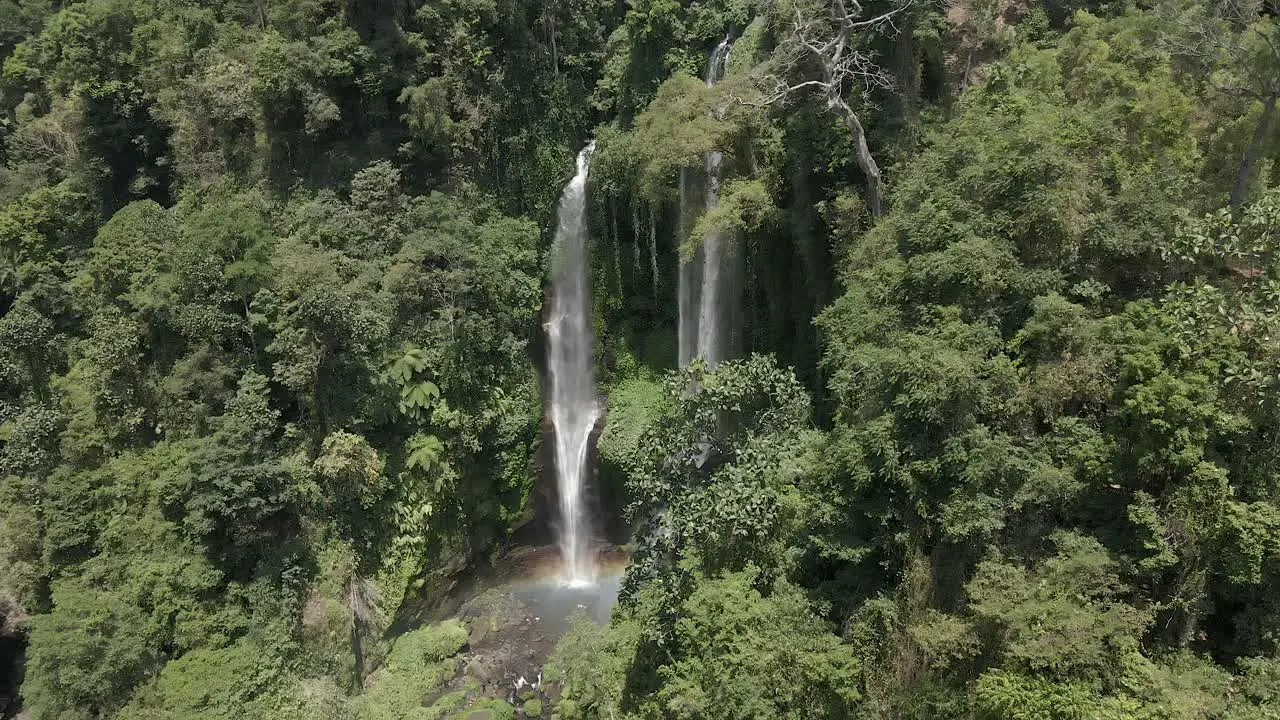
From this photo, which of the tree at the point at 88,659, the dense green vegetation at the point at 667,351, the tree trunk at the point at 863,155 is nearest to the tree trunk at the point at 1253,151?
the dense green vegetation at the point at 667,351

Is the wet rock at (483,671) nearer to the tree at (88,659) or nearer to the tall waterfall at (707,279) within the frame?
the tree at (88,659)

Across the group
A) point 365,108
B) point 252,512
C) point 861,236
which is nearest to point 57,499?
point 252,512

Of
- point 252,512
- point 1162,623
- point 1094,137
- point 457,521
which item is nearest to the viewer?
point 1162,623

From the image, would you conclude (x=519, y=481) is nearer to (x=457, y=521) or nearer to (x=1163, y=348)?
(x=457, y=521)

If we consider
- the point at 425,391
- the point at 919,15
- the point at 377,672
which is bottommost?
the point at 377,672

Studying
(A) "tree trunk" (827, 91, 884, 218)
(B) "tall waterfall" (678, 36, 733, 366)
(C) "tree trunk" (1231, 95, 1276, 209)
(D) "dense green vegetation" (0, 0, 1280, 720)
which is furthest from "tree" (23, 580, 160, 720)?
(C) "tree trunk" (1231, 95, 1276, 209)

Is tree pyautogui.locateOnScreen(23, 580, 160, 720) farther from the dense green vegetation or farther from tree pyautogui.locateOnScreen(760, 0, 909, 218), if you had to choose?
tree pyautogui.locateOnScreen(760, 0, 909, 218)
